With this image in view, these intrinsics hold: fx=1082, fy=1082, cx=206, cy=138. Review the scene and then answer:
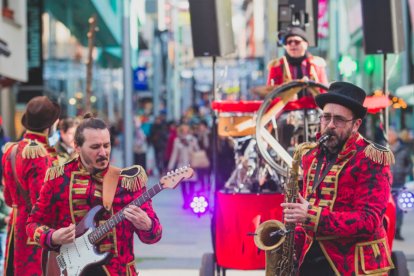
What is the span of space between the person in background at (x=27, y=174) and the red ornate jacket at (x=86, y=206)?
1.56 metres

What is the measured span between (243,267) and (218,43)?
2960 mm

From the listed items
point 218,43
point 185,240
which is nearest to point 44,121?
point 218,43

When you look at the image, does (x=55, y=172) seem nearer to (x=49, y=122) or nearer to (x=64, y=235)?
(x=64, y=235)

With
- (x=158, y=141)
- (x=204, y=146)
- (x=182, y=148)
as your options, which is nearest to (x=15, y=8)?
(x=182, y=148)

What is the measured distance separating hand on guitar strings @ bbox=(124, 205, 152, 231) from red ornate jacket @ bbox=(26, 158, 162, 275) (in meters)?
0.13

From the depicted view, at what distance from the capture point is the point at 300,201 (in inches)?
231

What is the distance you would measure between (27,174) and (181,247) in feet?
24.7

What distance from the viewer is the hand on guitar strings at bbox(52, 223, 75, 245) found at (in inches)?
234

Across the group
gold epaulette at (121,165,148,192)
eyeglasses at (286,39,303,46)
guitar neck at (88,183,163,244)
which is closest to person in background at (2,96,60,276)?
gold epaulette at (121,165,148,192)

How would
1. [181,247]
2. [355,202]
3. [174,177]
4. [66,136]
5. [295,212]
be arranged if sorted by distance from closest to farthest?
[295,212], [174,177], [355,202], [66,136], [181,247]

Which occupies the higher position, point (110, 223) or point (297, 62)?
point (297, 62)

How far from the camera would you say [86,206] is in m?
6.18

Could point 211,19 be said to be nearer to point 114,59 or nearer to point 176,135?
point 176,135

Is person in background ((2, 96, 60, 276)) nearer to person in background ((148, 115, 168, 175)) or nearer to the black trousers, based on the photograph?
the black trousers
